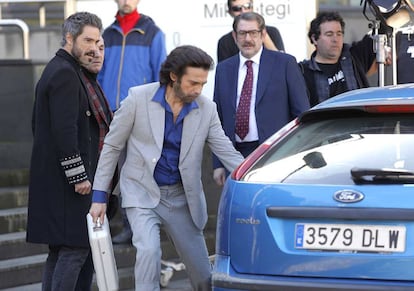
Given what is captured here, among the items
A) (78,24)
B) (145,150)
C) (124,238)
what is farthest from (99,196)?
(124,238)

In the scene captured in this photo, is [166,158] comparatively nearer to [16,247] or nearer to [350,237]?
[350,237]

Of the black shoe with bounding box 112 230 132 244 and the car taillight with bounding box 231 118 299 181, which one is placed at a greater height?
the car taillight with bounding box 231 118 299 181

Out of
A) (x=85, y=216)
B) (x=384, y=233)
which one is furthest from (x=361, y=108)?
(x=85, y=216)

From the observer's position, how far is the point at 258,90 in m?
7.58

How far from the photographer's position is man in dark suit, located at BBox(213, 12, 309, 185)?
297 inches

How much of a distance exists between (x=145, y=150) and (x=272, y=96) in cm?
168

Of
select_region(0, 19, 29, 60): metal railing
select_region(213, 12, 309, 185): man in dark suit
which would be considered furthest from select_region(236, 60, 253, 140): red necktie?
select_region(0, 19, 29, 60): metal railing

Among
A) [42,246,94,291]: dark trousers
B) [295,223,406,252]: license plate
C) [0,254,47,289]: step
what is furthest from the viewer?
[0,254,47,289]: step

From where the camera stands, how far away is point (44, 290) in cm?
676

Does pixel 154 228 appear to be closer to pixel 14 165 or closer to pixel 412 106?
pixel 412 106

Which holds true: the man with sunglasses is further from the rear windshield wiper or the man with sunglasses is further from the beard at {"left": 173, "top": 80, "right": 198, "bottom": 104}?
the rear windshield wiper

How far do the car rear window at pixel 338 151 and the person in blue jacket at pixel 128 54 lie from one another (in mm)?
3642

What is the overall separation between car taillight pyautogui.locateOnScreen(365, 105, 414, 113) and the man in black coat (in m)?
2.17

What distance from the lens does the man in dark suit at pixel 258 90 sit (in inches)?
297
